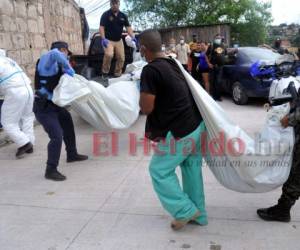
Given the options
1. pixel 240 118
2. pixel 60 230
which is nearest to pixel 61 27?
pixel 240 118

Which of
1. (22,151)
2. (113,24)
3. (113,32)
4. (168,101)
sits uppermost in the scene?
(113,24)

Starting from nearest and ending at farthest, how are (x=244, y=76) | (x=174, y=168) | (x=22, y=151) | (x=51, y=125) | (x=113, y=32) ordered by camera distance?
1. (x=174, y=168)
2. (x=51, y=125)
3. (x=22, y=151)
4. (x=113, y=32)
5. (x=244, y=76)

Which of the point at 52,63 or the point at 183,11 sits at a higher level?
the point at 183,11

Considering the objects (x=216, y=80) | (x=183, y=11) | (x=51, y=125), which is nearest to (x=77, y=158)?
(x=51, y=125)

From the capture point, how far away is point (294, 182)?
3160 millimetres

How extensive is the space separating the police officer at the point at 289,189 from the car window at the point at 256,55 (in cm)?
627

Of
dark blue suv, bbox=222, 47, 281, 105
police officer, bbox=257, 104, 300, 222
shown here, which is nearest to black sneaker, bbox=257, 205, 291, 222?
police officer, bbox=257, 104, 300, 222

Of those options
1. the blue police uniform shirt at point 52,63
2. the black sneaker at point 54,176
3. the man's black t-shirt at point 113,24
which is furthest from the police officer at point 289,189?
the man's black t-shirt at point 113,24

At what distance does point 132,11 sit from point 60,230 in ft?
103

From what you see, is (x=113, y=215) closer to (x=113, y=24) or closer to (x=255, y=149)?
(x=255, y=149)

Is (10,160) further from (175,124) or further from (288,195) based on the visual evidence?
(288,195)

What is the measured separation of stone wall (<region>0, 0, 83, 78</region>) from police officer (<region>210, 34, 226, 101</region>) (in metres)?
4.16

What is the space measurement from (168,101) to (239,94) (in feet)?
21.0

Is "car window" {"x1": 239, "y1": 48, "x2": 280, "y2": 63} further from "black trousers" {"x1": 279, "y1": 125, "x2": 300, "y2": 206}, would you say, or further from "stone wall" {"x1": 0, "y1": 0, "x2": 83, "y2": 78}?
"black trousers" {"x1": 279, "y1": 125, "x2": 300, "y2": 206}
